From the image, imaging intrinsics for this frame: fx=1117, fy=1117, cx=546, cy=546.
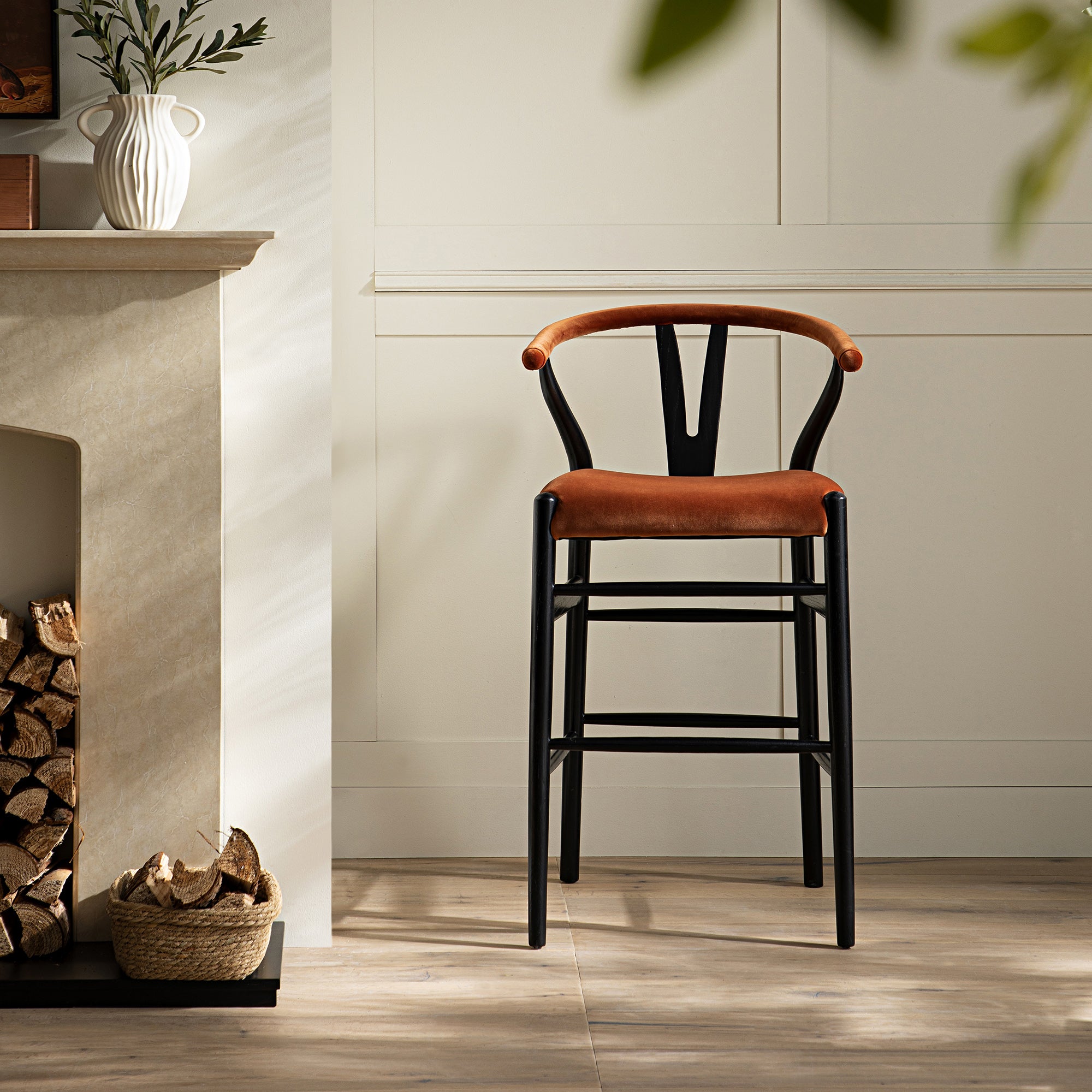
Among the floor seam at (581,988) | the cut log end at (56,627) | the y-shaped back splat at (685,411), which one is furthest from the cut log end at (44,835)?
the y-shaped back splat at (685,411)

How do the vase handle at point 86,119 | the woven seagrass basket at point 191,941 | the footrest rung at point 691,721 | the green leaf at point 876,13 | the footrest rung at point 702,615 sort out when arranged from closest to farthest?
the green leaf at point 876,13 < the woven seagrass basket at point 191,941 < the vase handle at point 86,119 < the footrest rung at point 691,721 < the footrest rung at point 702,615

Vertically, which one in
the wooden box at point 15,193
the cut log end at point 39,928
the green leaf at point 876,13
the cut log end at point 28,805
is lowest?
the cut log end at point 39,928

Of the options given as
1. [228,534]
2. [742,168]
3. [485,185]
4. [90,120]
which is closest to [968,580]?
[742,168]

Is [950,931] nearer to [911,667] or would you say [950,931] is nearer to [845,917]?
[845,917]

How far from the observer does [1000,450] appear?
2.22 m

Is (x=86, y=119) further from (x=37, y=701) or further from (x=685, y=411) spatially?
(x=685, y=411)

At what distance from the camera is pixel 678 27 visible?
0.14 m

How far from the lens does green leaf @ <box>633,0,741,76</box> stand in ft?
0.44

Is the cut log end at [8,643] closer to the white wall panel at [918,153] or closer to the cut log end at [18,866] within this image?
the cut log end at [18,866]

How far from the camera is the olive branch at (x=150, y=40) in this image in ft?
5.11

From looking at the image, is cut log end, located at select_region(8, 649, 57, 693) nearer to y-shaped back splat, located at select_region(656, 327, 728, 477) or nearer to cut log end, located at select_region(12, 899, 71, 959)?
cut log end, located at select_region(12, 899, 71, 959)

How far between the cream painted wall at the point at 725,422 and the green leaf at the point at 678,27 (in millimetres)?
2067

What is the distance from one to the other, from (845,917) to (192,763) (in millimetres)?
998

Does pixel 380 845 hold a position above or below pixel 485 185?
below
